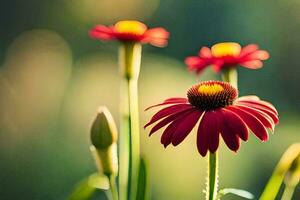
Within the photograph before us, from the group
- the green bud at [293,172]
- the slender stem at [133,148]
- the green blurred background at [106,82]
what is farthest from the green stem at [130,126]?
the green blurred background at [106,82]

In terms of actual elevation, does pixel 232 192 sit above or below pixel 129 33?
below

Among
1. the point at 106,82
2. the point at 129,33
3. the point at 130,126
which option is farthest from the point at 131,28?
the point at 106,82

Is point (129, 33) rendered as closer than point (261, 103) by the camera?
No

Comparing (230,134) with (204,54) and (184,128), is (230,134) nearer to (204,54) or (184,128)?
(184,128)

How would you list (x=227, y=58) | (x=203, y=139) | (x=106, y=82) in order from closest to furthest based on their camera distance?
1. (x=203, y=139)
2. (x=227, y=58)
3. (x=106, y=82)

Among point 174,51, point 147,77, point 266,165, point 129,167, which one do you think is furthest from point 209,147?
point 174,51

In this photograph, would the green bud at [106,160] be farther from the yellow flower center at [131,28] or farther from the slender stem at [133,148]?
the yellow flower center at [131,28]

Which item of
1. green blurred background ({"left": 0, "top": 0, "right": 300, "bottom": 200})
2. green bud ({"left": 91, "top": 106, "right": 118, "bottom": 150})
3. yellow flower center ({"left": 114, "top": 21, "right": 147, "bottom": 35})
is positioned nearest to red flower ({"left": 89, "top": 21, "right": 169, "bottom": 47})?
yellow flower center ({"left": 114, "top": 21, "right": 147, "bottom": 35})
